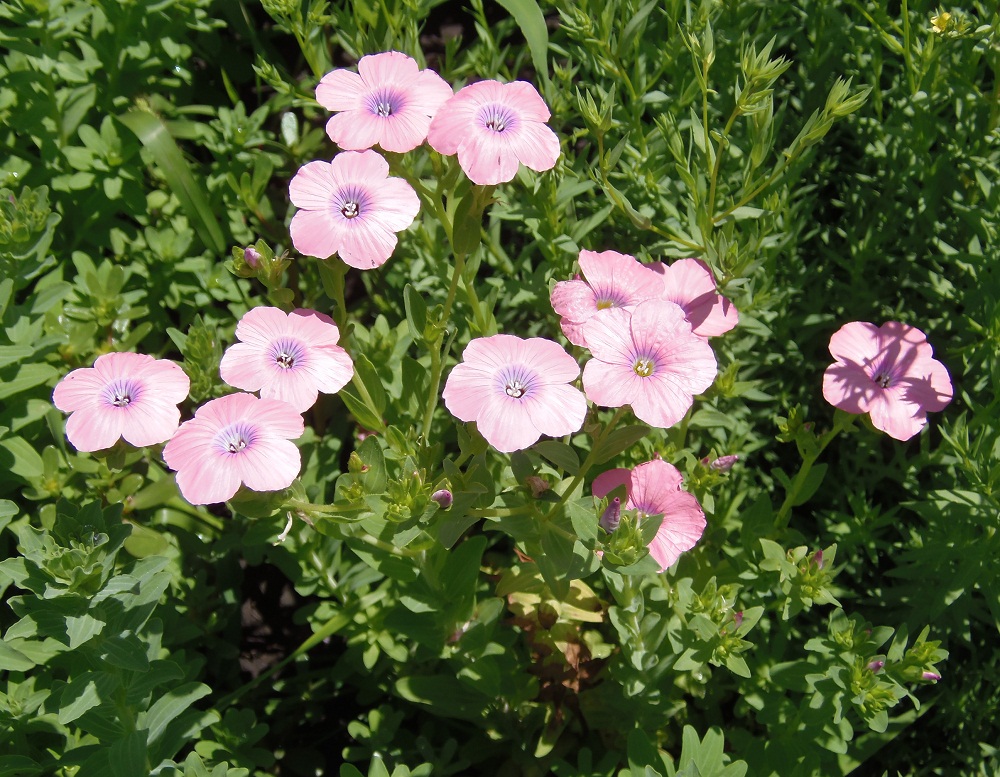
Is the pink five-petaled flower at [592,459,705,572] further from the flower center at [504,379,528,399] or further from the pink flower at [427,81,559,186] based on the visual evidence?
the pink flower at [427,81,559,186]

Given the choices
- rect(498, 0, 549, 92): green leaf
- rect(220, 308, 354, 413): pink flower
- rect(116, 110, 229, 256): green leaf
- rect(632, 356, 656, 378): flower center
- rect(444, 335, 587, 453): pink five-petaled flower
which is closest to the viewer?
rect(444, 335, 587, 453): pink five-petaled flower

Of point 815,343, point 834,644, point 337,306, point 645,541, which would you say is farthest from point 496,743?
point 815,343

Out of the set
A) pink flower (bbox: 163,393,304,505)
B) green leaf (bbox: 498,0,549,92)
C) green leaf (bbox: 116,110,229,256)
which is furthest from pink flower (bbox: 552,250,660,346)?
green leaf (bbox: 116,110,229,256)

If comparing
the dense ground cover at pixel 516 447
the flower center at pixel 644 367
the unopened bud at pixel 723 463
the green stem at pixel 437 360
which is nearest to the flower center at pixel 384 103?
the dense ground cover at pixel 516 447

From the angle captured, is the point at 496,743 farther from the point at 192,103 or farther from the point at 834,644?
the point at 192,103

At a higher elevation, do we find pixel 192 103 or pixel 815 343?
pixel 192 103

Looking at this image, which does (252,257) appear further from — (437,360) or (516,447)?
(516,447)
